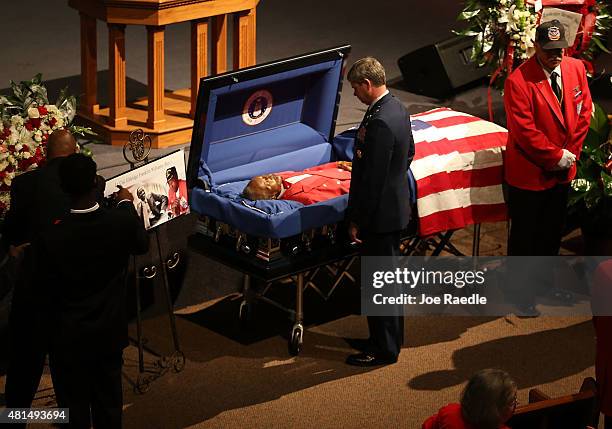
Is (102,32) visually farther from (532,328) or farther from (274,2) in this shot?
(532,328)

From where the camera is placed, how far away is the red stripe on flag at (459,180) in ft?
22.0

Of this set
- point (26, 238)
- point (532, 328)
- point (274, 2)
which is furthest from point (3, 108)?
point (274, 2)

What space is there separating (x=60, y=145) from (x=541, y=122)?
2.52 m

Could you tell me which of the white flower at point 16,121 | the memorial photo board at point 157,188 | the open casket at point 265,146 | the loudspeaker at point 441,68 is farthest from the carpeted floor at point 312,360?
the loudspeaker at point 441,68

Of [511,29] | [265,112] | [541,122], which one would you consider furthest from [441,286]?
[511,29]

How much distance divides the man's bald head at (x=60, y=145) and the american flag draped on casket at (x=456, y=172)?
1.94 metres

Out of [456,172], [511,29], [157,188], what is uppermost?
[511,29]

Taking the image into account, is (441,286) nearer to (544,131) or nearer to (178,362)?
(544,131)

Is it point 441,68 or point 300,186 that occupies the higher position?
point 300,186

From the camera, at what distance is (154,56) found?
786 cm

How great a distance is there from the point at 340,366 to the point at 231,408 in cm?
68

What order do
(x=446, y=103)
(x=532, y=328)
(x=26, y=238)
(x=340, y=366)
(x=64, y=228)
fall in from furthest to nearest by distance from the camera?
(x=446, y=103) < (x=532, y=328) < (x=340, y=366) < (x=26, y=238) < (x=64, y=228)

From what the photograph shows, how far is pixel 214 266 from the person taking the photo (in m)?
7.02

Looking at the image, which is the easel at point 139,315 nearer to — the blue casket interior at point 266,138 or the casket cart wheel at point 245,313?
the blue casket interior at point 266,138
